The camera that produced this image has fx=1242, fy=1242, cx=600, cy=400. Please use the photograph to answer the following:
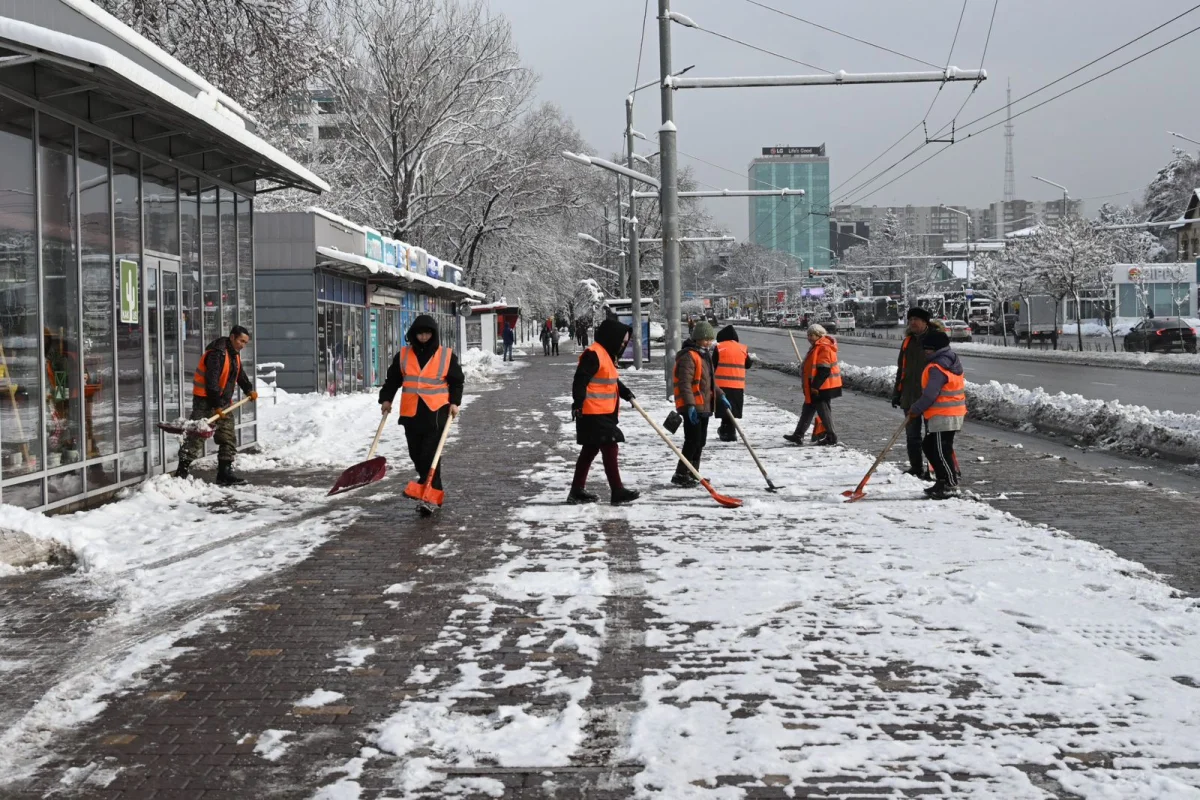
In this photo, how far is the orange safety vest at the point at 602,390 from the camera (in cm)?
1053

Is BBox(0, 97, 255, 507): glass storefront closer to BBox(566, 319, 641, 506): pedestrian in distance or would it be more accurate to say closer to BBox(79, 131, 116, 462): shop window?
BBox(79, 131, 116, 462): shop window

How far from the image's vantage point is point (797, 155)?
115062mm

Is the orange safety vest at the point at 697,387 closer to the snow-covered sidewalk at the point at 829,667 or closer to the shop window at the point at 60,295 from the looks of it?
the snow-covered sidewalk at the point at 829,667

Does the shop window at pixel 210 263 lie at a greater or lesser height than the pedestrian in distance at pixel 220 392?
greater

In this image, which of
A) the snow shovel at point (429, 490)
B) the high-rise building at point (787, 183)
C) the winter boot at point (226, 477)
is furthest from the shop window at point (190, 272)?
the high-rise building at point (787, 183)

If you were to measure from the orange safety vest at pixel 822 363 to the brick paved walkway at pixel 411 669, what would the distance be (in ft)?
19.0

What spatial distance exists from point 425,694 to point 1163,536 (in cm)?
599

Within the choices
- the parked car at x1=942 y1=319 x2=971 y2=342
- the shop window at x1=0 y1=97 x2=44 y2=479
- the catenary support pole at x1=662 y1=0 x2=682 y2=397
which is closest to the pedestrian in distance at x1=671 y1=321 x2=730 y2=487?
the shop window at x1=0 y1=97 x2=44 y2=479

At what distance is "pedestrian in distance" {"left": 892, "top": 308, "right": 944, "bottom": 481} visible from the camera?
11.7 metres

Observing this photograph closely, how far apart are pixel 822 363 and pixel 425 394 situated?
6.67 meters

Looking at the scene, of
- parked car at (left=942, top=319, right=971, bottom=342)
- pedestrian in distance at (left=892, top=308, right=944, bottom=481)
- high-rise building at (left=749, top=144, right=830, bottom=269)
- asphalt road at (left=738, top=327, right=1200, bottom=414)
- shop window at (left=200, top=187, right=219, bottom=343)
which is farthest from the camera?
high-rise building at (left=749, top=144, right=830, bottom=269)

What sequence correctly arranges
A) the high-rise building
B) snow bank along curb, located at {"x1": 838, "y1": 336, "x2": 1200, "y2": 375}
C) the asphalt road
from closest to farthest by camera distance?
1. the asphalt road
2. snow bank along curb, located at {"x1": 838, "y1": 336, "x2": 1200, "y2": 375}
3. the high-rise building

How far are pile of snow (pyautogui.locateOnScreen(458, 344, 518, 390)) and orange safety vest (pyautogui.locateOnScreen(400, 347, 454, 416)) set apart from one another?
20490mm

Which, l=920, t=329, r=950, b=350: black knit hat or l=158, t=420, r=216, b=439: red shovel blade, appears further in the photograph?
l=158, t=420, r=216, b=439: red shovel blade
